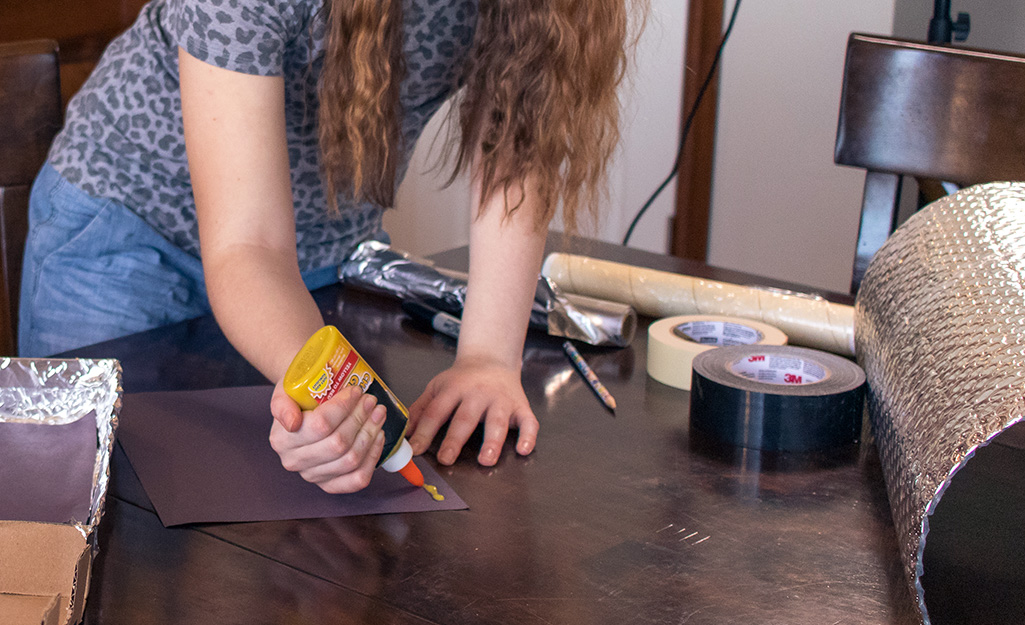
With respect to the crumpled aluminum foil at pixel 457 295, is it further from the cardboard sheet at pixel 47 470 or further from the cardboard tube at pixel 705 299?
the cardboard sheet at pixel 47 470

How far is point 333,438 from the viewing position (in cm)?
61

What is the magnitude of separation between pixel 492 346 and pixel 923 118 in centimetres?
64

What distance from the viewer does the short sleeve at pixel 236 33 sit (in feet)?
2.55

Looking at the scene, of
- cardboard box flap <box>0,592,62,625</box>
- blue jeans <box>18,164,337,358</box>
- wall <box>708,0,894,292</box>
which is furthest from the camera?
wall <box>708,0,894,292</box>

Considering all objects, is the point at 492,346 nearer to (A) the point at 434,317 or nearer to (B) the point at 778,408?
(A) the point at 434,317

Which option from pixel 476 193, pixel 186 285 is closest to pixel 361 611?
pixel 476 193

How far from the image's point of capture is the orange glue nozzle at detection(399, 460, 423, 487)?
0.67m

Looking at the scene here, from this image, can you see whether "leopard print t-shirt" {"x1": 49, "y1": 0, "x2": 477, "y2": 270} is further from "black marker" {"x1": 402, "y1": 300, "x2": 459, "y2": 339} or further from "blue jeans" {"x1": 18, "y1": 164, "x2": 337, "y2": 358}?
"black marker" {"x1": 402, "y1": 300, "x2": 459, "y2": 339}

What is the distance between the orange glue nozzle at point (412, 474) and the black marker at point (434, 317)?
309 millimetres

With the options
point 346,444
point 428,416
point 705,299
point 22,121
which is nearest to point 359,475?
point 346,444

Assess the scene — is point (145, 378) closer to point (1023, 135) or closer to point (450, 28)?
point (450, 28)

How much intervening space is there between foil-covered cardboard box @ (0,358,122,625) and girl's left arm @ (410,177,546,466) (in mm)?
227

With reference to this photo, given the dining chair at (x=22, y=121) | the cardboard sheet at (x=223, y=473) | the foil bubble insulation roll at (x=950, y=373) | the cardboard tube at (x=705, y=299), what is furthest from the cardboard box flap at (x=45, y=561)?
the dining chair at (x=22, y=121)

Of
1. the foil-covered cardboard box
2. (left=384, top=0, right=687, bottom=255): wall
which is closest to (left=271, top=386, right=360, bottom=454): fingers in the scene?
the foil-covered cardboard box
